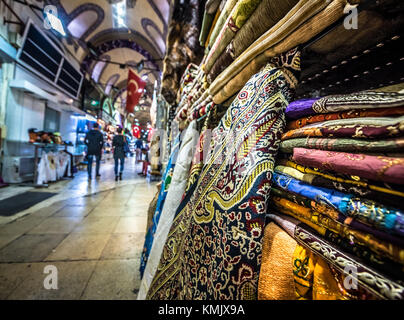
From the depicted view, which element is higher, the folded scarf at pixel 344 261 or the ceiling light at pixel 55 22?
the ceiling light at pixel 55 22

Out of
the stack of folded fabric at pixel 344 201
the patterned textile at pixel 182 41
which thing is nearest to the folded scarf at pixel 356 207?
the stack of folded fabric at pixel 344 201

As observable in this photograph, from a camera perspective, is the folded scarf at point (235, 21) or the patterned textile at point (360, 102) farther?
the folded scarf at point (235, 21)

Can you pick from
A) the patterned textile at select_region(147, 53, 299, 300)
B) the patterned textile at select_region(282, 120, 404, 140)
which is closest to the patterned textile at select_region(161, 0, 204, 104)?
the patterned textile at select_region(147, 53, 299, 300)

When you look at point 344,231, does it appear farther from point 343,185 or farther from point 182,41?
point 182,41

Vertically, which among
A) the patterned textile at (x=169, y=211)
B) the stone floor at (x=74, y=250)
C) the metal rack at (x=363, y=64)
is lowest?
the stone floor at (x=74, y=250)

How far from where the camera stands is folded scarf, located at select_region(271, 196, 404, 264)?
0.22 m

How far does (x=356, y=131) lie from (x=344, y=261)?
22 cm

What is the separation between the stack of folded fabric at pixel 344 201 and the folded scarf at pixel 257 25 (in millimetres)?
245

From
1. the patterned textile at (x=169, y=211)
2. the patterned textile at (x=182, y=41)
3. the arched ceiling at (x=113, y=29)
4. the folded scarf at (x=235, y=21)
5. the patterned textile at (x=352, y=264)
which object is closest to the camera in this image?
the patterned textile at (x=352, y=264)

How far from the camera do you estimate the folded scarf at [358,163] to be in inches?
8.7

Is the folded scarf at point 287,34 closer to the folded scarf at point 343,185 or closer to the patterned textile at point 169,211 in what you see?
the folded scarf at point 343,185

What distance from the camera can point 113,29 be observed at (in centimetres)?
763

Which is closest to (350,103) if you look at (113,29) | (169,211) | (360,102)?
(360,102)
